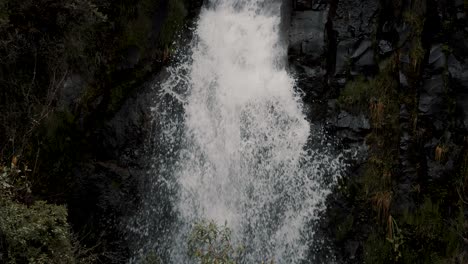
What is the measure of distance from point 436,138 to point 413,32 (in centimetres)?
228

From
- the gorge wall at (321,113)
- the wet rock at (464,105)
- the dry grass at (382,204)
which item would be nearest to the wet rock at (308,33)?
the gorge wall at (321,113)

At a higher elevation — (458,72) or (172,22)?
(172,22)

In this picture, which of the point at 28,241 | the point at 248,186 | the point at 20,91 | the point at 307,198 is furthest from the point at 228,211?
the point at 20,91

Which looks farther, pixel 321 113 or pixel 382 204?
pixel 321 113

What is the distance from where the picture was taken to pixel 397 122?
9.43 metres

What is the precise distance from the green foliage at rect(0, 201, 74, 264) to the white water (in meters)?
2.39

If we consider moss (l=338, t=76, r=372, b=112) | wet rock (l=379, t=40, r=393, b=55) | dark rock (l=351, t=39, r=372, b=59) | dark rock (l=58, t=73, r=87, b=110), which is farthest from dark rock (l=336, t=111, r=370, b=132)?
dark rock (l=58, t=73, r=87, b=110)

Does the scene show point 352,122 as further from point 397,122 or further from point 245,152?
point 245,152

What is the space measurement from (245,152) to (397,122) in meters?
3.18

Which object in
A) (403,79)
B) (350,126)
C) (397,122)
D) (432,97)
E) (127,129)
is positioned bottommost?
(127,129)

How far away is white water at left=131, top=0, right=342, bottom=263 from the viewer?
9406mm

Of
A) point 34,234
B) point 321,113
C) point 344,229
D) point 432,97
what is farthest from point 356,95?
point 34,234

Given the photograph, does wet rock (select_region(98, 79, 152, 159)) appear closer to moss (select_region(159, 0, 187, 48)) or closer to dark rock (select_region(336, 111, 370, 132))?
moss (select_region(159, 0, 187, 48))

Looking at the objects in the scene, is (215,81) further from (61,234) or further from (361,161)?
(61,234)
